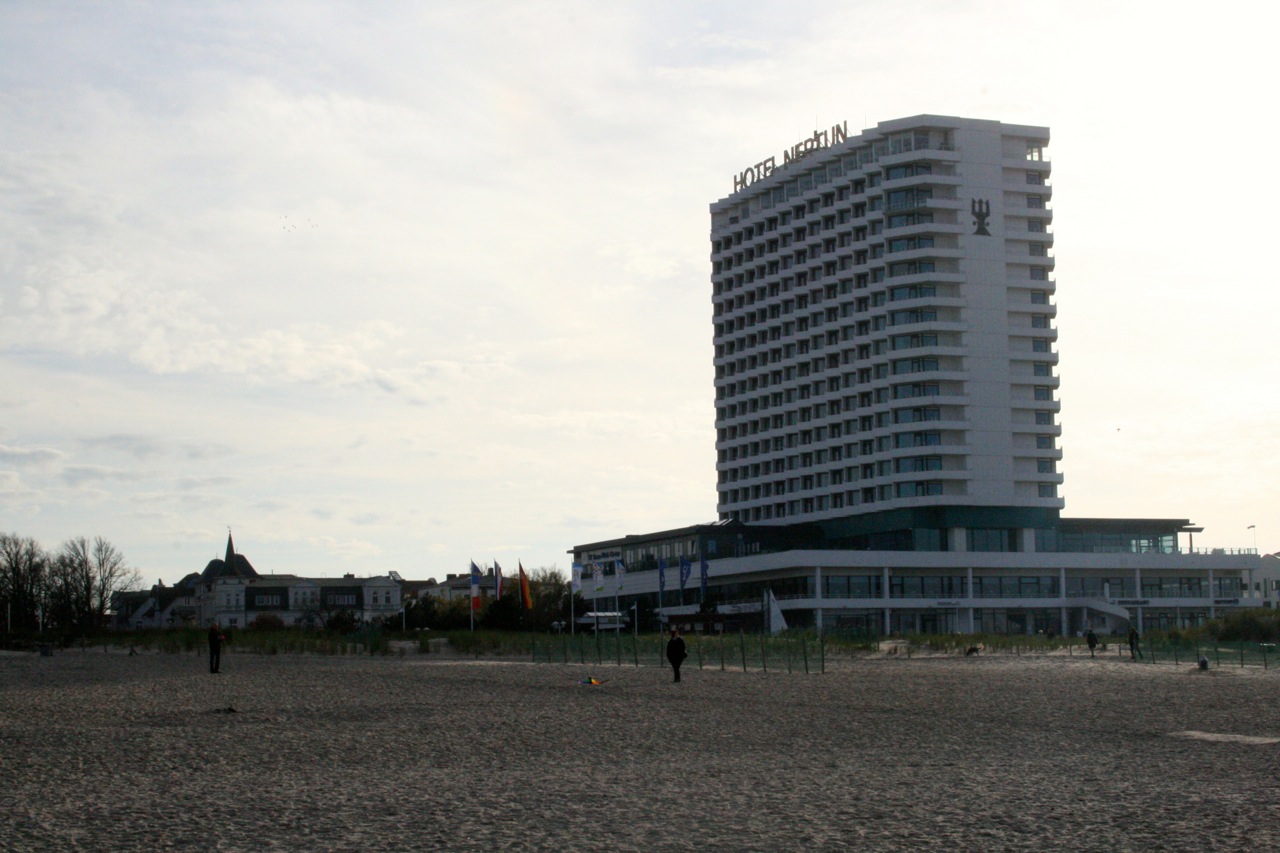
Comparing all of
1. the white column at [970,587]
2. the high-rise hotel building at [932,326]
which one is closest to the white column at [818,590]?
the high-rise hotel building at [932,326]

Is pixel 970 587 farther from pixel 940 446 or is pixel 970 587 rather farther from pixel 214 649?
Result: pixel 214 649

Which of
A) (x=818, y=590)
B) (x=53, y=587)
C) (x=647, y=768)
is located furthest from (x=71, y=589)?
(x=647, y=768)

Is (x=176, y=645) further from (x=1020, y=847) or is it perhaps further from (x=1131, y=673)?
(x=1020, y=847)

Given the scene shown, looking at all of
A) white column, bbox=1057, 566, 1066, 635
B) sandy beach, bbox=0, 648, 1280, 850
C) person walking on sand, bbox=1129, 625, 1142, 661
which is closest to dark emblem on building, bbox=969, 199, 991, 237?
white column, bbox=1057, 566, 1066, 635

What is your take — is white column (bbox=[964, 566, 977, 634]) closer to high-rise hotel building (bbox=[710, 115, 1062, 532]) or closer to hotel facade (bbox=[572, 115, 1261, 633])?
hotel facade (bbox=[572, 115, 1261, 633])

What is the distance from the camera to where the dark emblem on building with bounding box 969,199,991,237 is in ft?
418

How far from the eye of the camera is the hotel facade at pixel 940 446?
12375 centimetres

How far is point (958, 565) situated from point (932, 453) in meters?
9.84

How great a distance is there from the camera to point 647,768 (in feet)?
66.2

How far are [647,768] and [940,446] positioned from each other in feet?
355

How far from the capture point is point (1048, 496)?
129500 millimetres

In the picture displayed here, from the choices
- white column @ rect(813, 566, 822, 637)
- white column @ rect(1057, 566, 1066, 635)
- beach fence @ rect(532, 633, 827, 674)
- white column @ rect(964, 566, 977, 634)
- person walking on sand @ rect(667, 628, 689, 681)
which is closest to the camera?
person walking on sand @ rect(667, 628, 689, 681)

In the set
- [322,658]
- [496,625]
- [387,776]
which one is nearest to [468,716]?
[387,776]

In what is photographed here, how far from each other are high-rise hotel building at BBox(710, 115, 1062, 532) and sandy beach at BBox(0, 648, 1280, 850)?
88.8 m
